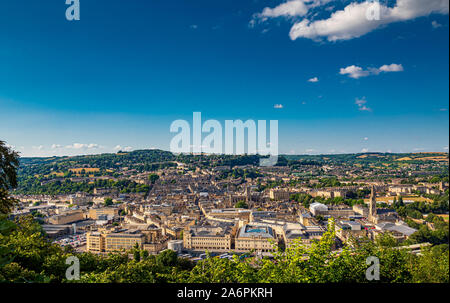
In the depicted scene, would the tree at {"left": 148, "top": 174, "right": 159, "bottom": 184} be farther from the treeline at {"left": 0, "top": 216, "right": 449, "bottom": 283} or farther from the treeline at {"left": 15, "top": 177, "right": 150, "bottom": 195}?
the treeline at {"left": 0, "top": 216, "right": 449, "bottom": 283}

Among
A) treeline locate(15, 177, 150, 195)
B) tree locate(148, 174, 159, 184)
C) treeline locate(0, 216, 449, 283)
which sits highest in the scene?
treeline locate(0, 216, 449, 283)

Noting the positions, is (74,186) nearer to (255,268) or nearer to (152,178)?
(152,178)

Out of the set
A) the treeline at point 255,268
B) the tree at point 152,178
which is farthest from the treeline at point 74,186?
the treeline at point 255,268

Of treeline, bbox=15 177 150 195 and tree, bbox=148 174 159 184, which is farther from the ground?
tree, bbox=148 174 159 184

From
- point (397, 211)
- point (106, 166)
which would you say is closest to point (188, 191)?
point (106, 166)

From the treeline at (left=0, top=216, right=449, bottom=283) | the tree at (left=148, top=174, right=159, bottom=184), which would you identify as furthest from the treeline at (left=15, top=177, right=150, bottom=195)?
the treeline at (left=0, top=216, right=449, bottom=283)

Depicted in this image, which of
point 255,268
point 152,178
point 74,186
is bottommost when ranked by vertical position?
point 74,186

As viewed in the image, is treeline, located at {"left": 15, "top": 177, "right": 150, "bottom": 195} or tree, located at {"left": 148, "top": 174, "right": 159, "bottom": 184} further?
tree, located at {"left": 148, "top": 174, "right": 159, "bottom": 184}

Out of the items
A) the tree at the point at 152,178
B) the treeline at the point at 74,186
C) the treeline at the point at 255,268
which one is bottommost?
the treeline at the point at 74,186

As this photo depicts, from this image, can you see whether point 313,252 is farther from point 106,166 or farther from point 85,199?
point 106,166

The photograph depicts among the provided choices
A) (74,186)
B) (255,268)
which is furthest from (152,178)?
(255,268)

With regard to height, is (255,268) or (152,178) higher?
(255,268)

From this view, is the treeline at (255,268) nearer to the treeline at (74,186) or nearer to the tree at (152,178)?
the treeline at (74,186)
